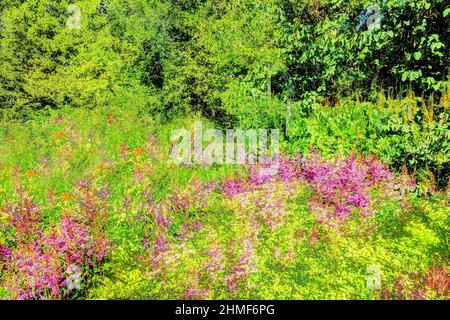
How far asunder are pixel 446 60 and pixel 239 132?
16.9ft

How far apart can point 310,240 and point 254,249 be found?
2.93 ft

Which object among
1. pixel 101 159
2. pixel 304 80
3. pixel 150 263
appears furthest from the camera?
pixel 304 80

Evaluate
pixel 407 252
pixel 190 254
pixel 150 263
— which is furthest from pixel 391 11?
pixel 150 263

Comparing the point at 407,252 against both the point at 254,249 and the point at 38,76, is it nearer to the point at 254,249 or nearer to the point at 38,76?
the point at 254,249

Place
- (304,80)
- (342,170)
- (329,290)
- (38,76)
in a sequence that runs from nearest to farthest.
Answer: (329,290), (342,170), (304,80), (38,76)

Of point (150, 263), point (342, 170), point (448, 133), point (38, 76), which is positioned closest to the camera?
point (150, 263)

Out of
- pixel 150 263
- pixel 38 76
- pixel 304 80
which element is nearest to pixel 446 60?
pixel 304 80

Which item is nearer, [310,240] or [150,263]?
[150,263]

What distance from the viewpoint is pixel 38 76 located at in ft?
45.8

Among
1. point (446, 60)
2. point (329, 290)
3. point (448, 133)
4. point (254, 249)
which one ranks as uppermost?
point (446, 60)

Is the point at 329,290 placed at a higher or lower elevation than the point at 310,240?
lower

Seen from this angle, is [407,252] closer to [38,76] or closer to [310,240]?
[310,240]

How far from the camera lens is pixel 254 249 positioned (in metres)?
5.03

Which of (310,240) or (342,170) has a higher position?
(342,170)
